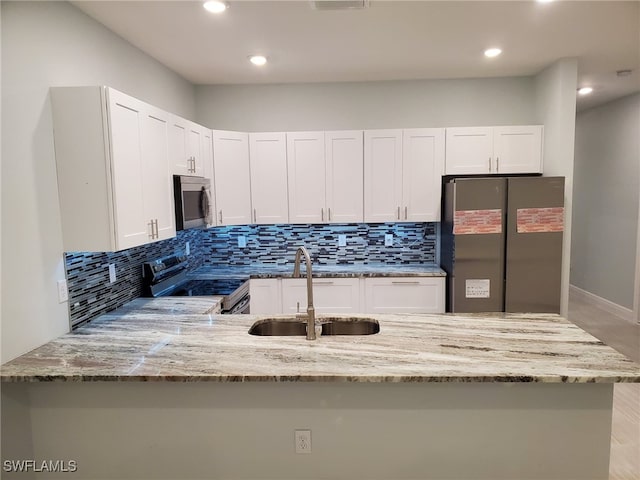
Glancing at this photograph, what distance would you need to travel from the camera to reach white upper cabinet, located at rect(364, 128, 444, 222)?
3699 millimetres

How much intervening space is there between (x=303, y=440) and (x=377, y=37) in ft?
8.63

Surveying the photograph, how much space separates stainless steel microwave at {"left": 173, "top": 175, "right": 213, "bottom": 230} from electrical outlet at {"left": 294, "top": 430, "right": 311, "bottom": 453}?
1.68 meters

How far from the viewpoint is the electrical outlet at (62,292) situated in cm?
208

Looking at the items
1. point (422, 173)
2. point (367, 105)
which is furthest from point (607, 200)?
point (367, 105)

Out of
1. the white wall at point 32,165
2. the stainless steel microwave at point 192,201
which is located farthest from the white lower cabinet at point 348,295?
the white wall at point 32,165

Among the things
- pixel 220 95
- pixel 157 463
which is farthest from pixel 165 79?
pixel 157 463

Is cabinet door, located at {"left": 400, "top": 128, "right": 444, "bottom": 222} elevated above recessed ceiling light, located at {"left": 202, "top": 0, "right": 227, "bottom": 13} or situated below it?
below

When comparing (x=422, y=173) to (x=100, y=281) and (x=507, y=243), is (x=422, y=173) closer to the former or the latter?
(x=507, y=243)

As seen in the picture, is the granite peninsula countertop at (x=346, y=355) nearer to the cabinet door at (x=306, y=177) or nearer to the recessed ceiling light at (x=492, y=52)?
the cabinet door at (x=306, y=177)

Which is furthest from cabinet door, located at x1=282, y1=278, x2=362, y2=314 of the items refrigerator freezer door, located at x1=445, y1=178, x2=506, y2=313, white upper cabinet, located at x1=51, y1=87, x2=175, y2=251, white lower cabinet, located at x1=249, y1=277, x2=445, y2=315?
white upper cabinet, located at x1=51, y1=87, x2=175, y2=251

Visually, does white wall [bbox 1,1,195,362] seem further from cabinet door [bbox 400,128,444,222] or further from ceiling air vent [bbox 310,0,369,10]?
cabinet door [bbox 400,128,444,222]

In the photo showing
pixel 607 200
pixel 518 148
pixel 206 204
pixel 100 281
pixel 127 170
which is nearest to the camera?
pixel 127 170

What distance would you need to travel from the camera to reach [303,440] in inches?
69.5

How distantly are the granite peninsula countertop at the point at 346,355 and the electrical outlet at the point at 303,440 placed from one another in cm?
36
